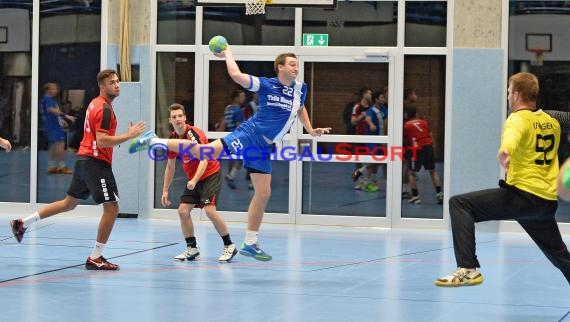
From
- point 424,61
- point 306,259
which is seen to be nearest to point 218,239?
point 306,259

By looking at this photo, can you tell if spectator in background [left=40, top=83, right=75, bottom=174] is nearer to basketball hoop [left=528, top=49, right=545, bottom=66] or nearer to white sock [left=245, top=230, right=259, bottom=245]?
white sock [left=245, top=230, right=259, bottom=245]

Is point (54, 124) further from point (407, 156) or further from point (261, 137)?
point (261, 137)

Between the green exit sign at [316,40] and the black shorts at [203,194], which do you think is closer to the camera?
the black shorts at [203,194]

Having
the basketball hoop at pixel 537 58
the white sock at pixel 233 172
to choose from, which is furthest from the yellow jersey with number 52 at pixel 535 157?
the white sock at pixel 233 172

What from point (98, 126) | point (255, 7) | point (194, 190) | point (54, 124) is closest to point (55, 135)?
point (54, 124)

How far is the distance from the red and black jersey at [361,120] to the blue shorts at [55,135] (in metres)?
4.88

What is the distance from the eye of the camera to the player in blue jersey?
11023mm

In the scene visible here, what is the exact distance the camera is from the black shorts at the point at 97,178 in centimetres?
1086

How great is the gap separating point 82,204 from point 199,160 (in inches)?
233

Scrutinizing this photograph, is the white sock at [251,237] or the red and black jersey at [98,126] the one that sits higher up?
the red and black jersey at [98,126]

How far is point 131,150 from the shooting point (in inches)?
442

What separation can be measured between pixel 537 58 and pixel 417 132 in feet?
6.79

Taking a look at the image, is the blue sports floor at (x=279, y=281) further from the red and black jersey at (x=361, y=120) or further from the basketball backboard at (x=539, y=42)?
the basketball backboard at (x=539, y=42)

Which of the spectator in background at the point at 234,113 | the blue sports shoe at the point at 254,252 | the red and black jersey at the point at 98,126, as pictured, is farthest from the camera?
the spectator in background at the point at 234,113
